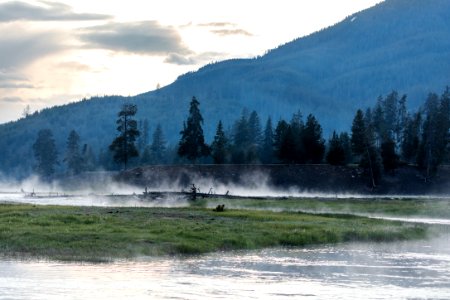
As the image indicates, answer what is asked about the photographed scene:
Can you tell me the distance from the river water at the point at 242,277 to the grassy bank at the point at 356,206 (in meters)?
33.4

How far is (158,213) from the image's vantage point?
65688mm

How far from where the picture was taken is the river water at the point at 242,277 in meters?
34.2

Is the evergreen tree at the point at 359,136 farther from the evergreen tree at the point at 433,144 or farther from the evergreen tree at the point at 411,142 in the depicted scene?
the evergreen tree at the point at 411,142

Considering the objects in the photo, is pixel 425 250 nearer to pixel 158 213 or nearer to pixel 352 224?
pixel 352 224

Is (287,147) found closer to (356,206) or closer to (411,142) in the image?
(411,142)

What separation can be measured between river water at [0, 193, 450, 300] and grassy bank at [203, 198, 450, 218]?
3345cm

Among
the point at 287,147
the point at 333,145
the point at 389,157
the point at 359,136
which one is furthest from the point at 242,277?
the point at 333,145

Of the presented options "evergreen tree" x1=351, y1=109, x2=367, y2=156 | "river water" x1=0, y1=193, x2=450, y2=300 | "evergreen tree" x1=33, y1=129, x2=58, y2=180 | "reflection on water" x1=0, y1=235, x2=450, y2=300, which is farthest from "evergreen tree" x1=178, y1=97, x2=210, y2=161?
"reflection on water" x1=0, y1=235, x2=450, y2=300

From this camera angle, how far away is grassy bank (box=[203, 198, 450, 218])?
8169cm

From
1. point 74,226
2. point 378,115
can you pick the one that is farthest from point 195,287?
point 378,115

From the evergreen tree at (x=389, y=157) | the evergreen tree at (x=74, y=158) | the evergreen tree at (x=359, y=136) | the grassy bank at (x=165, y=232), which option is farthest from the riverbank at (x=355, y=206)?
the evergreen tree at (x=74, y=158)

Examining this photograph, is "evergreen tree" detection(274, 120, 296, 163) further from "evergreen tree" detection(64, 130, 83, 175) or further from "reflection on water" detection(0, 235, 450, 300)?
"reflection on water" detection(0, 235, 450, 300)

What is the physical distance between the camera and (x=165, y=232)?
50.5m

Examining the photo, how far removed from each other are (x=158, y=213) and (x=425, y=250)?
22829 millimetres
